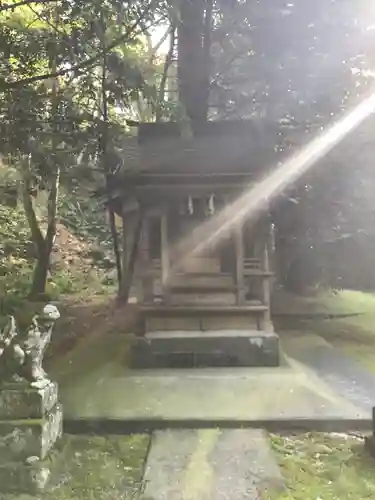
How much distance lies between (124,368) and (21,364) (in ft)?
10.1

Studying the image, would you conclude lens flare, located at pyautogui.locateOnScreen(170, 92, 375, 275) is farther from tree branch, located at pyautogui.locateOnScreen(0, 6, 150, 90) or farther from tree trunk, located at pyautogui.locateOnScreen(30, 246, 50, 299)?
tree trunk, located at pyautogui.locateOnScreen(30, 246, 50, 299)

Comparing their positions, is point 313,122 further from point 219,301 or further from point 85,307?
point 85,307

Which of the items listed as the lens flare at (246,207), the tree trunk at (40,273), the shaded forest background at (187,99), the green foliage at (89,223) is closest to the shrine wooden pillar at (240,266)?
the lens flare at (246,207)

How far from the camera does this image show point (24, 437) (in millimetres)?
3900

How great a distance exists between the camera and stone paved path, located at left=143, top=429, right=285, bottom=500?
3.55 m

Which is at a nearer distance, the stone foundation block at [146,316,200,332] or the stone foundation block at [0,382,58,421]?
the stone foundation block at [0,382,58,421]

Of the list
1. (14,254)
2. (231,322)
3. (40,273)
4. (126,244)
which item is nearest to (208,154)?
(231,322)

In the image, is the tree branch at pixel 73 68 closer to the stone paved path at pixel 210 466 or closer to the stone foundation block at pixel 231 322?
the stone paved path at pixel 210 466

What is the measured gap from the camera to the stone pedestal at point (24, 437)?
3.78m

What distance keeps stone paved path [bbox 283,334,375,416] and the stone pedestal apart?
301 cm

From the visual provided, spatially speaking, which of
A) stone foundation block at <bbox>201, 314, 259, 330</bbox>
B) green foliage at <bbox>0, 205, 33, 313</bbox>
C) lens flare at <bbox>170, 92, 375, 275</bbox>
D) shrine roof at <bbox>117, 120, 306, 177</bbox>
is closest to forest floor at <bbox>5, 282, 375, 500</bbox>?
green foliage at <bbox>0, 205, 33, 313</bbox>

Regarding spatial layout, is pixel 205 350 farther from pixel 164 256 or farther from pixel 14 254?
pixel 14 254

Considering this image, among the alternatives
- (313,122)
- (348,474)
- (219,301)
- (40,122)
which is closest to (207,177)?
(219,301)

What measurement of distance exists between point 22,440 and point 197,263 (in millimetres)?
4299
